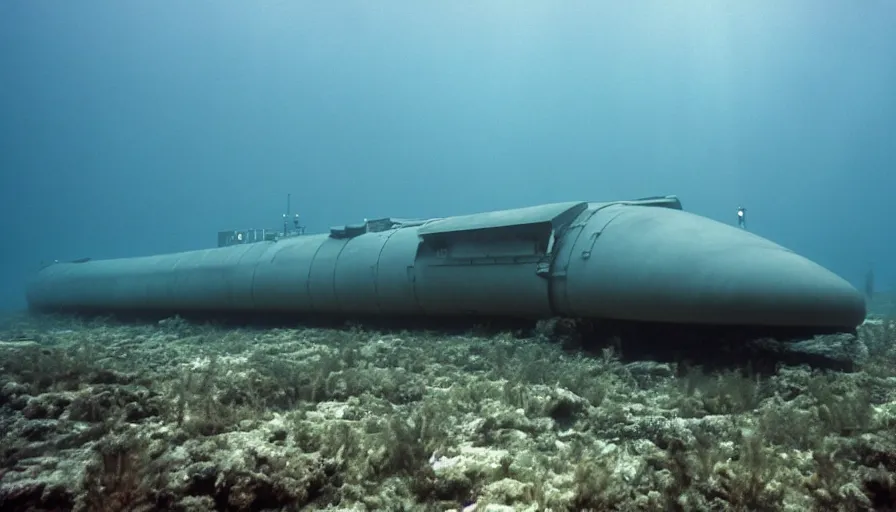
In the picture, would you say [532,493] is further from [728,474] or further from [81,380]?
[81,380]

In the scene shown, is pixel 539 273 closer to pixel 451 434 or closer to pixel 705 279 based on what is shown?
pixel 705 279

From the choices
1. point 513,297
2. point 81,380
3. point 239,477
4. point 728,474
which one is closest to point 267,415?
point 239,477

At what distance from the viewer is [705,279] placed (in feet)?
19.2

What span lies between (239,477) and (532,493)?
6.02 feet

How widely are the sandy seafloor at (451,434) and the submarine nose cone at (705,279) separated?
2.00 feet

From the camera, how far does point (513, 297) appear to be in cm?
784

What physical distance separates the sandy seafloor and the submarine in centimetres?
72

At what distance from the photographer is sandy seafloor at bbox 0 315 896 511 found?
10.3 feet

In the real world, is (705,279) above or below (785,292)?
above

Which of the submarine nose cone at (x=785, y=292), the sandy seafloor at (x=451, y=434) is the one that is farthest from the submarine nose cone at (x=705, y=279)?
the sandy seafloor at (x=451, y=434)

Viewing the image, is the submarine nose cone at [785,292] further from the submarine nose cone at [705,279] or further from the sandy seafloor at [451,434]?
the sandy seafloor at [451,434]

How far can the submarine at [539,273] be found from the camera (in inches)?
222

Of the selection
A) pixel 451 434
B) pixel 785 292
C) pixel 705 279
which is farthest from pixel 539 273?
pixel 451 434

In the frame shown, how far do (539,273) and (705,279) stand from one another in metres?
2.26
